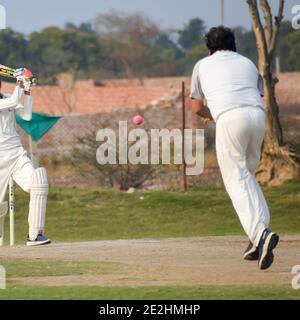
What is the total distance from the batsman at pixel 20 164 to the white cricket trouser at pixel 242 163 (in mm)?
3372

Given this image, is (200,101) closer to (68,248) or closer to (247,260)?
(247,260)

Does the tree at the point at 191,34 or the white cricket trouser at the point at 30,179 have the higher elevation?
the tree at the point at 191,34

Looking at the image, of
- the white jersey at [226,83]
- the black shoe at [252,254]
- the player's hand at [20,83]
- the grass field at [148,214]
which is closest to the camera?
the white jersey at [226,83]

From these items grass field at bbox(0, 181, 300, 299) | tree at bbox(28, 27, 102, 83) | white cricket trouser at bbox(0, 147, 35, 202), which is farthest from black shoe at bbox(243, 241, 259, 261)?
tree at bbox(28, 27, 102, 83)

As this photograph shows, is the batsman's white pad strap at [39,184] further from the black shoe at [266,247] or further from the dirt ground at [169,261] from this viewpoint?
the black shoe at [266,247]

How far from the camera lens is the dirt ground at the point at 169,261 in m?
11.2

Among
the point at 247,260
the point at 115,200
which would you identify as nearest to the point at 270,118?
the point at 115,200

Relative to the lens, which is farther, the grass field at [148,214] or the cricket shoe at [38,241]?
the grass field at [148,214]

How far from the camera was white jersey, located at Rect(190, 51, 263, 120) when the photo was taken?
11438 mm

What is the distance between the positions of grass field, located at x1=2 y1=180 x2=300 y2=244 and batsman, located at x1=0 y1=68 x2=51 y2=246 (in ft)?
18.2

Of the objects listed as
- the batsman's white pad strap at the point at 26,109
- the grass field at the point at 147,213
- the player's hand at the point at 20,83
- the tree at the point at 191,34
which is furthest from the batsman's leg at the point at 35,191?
the tree at the point at 191,34

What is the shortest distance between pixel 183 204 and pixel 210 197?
0.60m

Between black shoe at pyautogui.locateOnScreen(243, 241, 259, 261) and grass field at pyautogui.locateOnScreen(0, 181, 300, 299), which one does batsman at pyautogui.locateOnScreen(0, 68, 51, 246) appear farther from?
grass field at pyautogui.locateOnScreen(0, 181, 300, 299)
